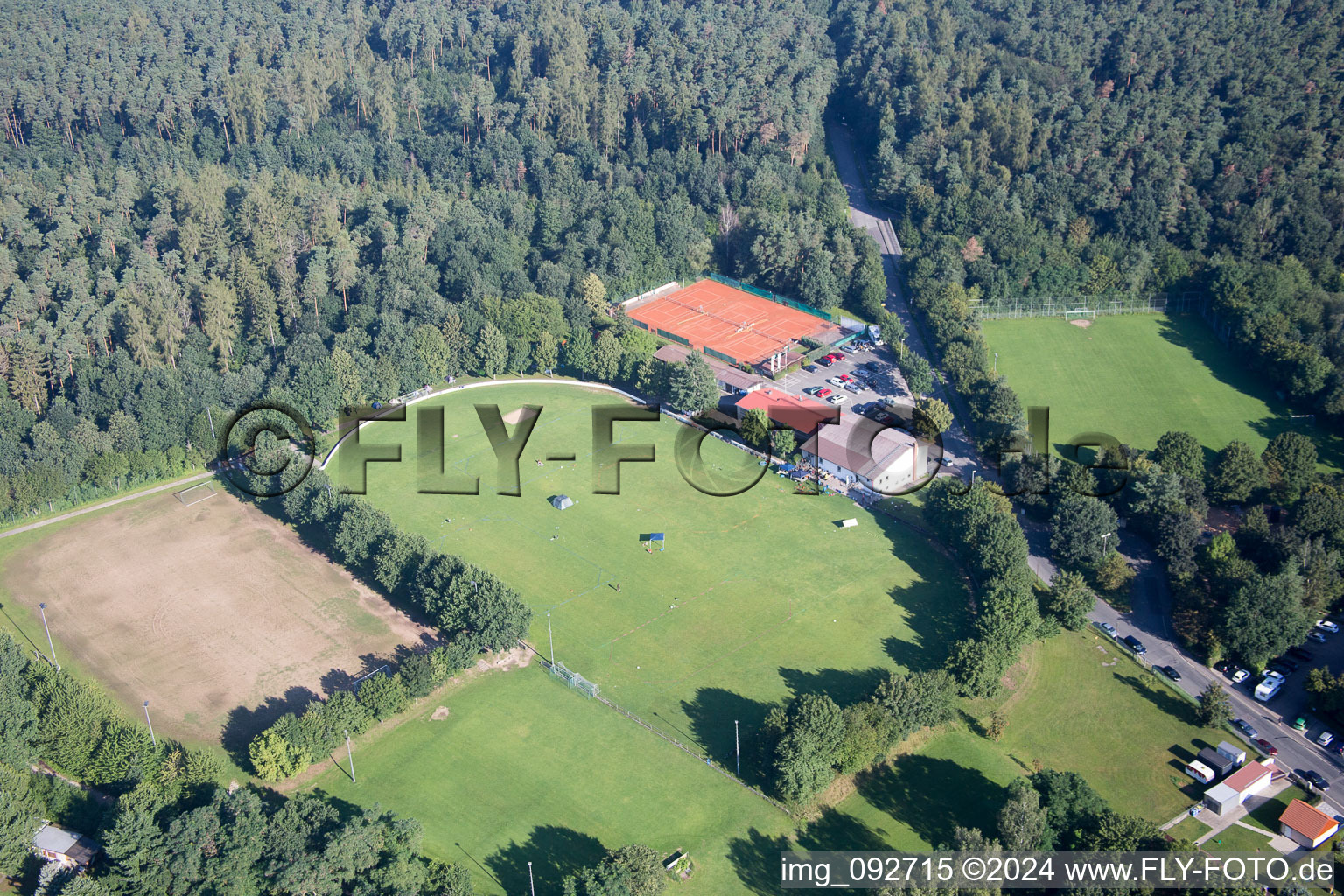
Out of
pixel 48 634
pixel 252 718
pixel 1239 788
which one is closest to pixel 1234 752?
pixel 1239 788

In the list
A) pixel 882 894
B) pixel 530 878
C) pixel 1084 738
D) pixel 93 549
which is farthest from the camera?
pixel 93 549

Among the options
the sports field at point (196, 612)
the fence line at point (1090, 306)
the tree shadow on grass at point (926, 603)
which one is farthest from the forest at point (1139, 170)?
the sports field at point (196, 612)

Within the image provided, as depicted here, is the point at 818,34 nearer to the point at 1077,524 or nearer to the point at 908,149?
the point at 908,149

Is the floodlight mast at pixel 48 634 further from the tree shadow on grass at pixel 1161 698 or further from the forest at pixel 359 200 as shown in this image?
the tree shadow on grass at pixel 1161 698

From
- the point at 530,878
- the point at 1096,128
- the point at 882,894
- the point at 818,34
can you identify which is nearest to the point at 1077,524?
the point at 882,894

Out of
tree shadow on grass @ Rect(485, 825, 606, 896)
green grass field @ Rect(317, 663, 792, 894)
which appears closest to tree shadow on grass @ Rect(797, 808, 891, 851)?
green grass field @ Rect(317, 663, 792, 894)

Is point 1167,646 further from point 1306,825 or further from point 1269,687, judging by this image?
point 1306,825

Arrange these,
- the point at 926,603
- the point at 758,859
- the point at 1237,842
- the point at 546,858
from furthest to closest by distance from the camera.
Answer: the point at 926,603
the point at 546,858
the point at 758,859
the point at 1237,842
